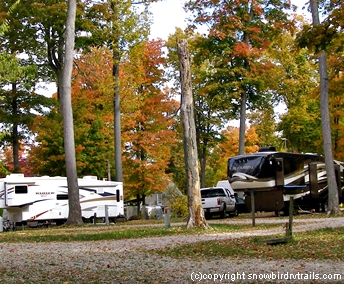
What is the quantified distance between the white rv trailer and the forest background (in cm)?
305

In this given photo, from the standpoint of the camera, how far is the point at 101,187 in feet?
117

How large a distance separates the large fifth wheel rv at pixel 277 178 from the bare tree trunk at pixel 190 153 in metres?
10.2

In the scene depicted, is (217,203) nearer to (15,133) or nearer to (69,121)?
(69,121)

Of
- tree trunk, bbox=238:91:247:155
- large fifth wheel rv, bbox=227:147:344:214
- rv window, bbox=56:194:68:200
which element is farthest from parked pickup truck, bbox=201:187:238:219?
rv window, bbox=56:194:68:200

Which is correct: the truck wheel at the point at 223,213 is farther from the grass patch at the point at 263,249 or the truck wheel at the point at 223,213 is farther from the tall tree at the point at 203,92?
the grass patch at the point at 263,249

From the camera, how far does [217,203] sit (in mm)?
33062

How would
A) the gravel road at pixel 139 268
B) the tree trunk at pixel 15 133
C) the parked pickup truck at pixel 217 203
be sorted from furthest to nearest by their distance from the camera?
the tree trunk at pixel 15 133
the parked pickup truck at pixel 217 203
the gravel road at pixel 139 268

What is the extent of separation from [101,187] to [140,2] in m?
10.9

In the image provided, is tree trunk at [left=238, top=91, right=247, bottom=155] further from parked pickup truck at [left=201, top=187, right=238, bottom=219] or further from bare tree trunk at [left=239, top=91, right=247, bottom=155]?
parked pickup truck at [left=201, top=187, right=238, bottom=219]

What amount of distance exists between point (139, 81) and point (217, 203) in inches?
350

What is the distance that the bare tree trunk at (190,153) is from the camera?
20438 mm

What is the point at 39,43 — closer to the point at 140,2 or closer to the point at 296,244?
the point at 140,2

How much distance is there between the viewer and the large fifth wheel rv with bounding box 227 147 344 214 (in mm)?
30297

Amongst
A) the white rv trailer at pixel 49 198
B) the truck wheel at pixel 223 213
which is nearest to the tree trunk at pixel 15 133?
the white rv trailer at pixel 49 198
